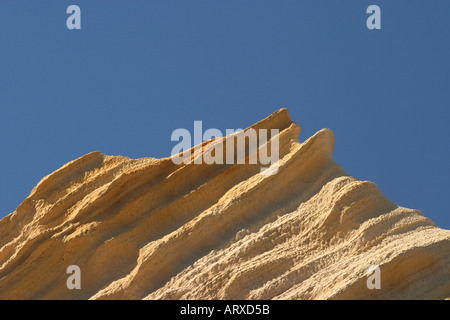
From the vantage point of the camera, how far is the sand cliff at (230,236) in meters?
16.9

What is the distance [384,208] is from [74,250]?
20.9 ft

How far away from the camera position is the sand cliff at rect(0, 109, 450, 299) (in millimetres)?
16859

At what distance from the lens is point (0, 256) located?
65.4 ft

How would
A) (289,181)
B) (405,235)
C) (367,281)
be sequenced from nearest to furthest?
(367,281) < (405,235) < (289,181)

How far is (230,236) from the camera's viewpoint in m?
18.2

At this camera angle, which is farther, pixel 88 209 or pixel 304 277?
pixel 88 209

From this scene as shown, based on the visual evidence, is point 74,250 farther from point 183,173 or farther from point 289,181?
point 289,181

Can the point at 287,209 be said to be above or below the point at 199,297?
above

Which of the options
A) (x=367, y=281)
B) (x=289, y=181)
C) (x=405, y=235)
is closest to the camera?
(x=367, y=281)

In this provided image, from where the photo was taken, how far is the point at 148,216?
1895 centimetres

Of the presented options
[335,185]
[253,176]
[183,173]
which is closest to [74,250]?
[183,173]
